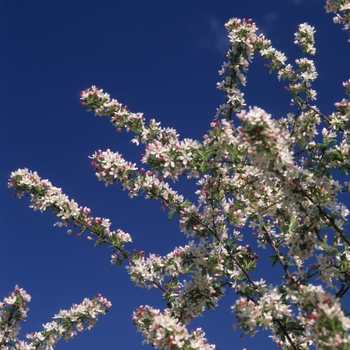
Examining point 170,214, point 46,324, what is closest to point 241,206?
point 170,214

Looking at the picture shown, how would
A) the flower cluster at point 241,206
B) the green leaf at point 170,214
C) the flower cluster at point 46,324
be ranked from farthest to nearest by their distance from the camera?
the flower cluster at point 46,324, the green leaf at point 170,214, the flower cluster at point 241,206

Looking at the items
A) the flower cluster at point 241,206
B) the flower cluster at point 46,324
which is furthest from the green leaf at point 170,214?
the flower cluster at point 46,324

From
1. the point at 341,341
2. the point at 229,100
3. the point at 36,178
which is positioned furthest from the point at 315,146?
the point at 36,178

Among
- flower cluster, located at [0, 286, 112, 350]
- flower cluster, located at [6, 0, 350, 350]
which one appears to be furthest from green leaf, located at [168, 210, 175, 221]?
flower cluster, located at [0, 286, 112, 350]

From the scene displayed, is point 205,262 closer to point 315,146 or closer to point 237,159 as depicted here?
point 237,159

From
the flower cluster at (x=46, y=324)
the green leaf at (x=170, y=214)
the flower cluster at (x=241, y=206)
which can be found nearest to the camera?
the flower cluster at (x=241, y=206)

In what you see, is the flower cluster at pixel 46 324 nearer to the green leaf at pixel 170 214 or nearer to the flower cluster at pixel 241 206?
the flower cluster at pixel 241 206

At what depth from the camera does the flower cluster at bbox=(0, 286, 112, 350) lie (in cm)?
746

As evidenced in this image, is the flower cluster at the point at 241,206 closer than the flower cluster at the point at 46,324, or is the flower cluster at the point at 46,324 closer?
the flower cluster at the point at 241,206

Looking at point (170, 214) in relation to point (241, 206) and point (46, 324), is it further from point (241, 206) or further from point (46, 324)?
point (46, 324)

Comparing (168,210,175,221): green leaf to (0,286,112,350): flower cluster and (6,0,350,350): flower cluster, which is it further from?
(0,286,112,350): flower cluster

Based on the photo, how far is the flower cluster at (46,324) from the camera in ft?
24.5

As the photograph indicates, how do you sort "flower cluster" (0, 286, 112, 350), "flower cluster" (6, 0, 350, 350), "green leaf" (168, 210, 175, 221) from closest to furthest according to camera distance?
"flower cluster" (6, 0, 350, 350) → "green leaf" (168, 210, 175, 221) → "flower cluster" (0, 286, 112, 350)

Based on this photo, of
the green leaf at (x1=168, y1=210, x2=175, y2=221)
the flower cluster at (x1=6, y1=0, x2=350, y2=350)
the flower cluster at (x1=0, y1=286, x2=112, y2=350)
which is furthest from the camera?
the flower cluster at (x1=0, y1=286, x2=112, y2=350)
